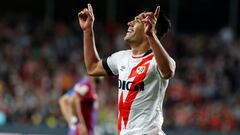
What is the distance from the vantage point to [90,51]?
6.21 m

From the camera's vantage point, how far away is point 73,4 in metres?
19.8

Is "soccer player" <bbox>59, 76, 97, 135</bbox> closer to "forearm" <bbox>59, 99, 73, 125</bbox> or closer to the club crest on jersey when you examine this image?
"forearm" <bbox>59, 99, 73, 125</bbox>

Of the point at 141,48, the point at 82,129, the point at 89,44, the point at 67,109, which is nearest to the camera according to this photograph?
the point at 141,48

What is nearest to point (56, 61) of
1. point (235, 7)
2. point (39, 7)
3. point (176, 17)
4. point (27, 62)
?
point (27, 62)

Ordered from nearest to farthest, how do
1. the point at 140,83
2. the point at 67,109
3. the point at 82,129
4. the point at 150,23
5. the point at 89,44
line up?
the point at 150,23, the point at 140,83, the point at 89,44, the point at 82,129, the point at 67,109

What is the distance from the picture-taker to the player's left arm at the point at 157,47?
5426 mm

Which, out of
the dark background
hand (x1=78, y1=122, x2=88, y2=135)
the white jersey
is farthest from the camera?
the dark background

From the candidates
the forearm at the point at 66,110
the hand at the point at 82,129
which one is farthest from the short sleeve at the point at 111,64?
the forearm at the point at 66,110

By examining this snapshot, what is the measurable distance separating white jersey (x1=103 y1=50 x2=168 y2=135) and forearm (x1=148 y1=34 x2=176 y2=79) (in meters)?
0.27

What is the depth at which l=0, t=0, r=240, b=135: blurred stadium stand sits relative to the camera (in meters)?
16.0

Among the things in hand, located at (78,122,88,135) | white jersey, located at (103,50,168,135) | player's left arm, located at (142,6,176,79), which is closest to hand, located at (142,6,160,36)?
player's left arm, located at (142,6,176,79)

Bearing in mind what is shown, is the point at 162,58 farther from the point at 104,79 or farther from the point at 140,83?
the point at 104,79

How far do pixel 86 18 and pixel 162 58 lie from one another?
3.02 ft

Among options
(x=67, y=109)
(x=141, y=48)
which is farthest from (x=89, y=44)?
(x=67, y=109)
